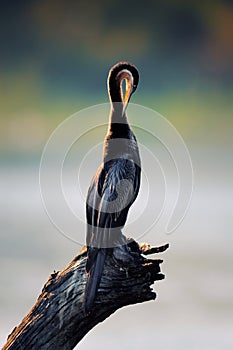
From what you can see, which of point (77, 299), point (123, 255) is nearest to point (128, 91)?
point (123, 255)

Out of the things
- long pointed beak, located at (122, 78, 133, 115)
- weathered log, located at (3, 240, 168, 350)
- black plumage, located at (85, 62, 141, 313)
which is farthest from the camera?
long pointed beak, located at (122, 78, 133, 115)

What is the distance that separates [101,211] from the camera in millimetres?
6609

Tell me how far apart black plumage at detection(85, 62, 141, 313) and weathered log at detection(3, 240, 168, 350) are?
0.36 ft

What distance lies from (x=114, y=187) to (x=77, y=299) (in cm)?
116

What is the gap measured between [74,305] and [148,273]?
32.0 inches

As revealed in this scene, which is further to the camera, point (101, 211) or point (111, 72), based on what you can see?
point (111, 72)

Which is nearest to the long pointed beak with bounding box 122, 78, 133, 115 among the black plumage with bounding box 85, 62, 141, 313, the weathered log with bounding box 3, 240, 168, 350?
the black plumage with bounding box 85, 62, 141, 313

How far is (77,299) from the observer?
258 inches

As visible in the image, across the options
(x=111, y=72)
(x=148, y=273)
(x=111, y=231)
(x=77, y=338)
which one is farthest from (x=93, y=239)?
(x=111, y=72)

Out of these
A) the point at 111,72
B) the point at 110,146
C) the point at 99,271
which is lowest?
the point at 99,271

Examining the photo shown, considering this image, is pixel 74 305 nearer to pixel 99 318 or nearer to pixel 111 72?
pixel 99 318

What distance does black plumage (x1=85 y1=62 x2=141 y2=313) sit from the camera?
6523mm

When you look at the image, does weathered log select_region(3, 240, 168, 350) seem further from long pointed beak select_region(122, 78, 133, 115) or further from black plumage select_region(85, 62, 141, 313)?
long pointed beak select_region(122, 78, 133, 115)

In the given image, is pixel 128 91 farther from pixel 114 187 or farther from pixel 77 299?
pixel 77 299
